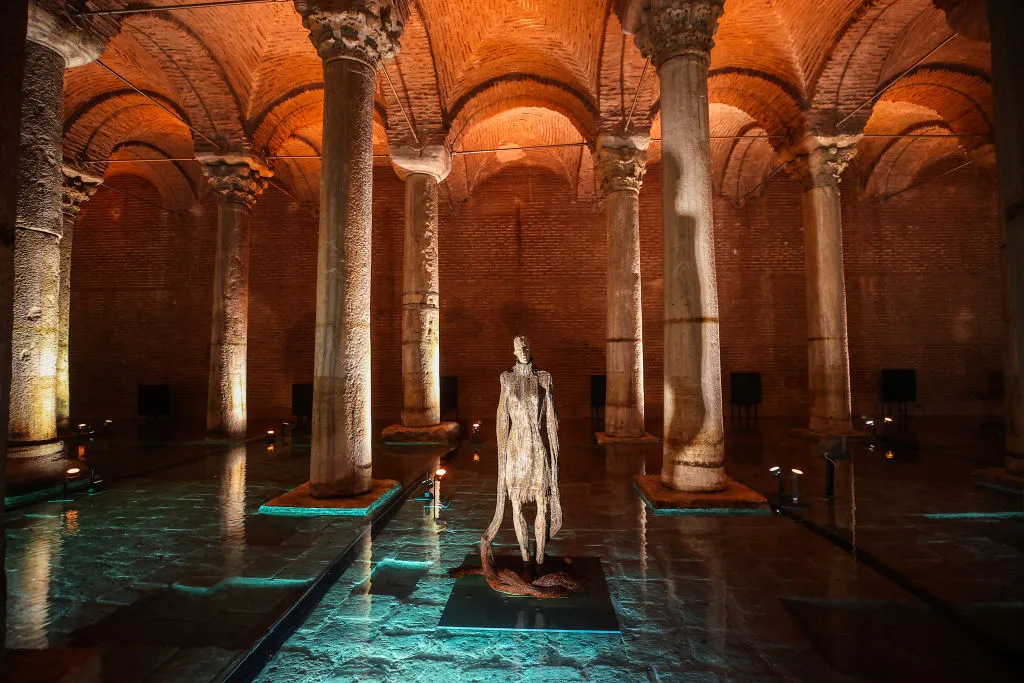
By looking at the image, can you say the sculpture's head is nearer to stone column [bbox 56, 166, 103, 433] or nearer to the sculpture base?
the sculpture base

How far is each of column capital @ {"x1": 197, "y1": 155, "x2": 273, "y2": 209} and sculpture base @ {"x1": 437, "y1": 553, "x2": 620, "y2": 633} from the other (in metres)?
9.27

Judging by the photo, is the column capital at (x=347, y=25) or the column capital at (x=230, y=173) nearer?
the column capital at (x=347, y=25)

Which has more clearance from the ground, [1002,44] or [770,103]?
[770,103]

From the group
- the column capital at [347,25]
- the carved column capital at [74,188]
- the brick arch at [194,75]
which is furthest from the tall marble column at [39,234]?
the carved column capital at [74,188]

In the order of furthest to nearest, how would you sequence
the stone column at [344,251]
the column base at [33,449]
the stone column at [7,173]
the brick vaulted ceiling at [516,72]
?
the brick vaulted ceiling at [516,72] < the column base at [33,449] < the stone column at [344,251] < the stone column at [7,173]

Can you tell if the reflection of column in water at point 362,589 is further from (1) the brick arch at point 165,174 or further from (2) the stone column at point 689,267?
(1) the brick arch at point 165,174

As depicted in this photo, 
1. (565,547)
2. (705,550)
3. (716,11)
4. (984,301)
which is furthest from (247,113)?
(984,301)

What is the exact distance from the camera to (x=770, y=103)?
970cm

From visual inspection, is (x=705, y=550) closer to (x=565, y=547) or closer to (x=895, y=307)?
(x=565, y=547)

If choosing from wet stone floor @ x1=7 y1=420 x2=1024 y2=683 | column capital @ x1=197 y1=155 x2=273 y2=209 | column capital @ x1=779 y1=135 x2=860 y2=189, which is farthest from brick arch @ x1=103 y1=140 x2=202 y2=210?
column capital @ x1=779 y1=135 x2=860 y2=189

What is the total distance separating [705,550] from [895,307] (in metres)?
13.4

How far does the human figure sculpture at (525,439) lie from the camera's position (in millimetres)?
3287

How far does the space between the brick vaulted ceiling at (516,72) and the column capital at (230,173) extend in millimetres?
243

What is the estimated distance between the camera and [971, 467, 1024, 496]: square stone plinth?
224 inches
